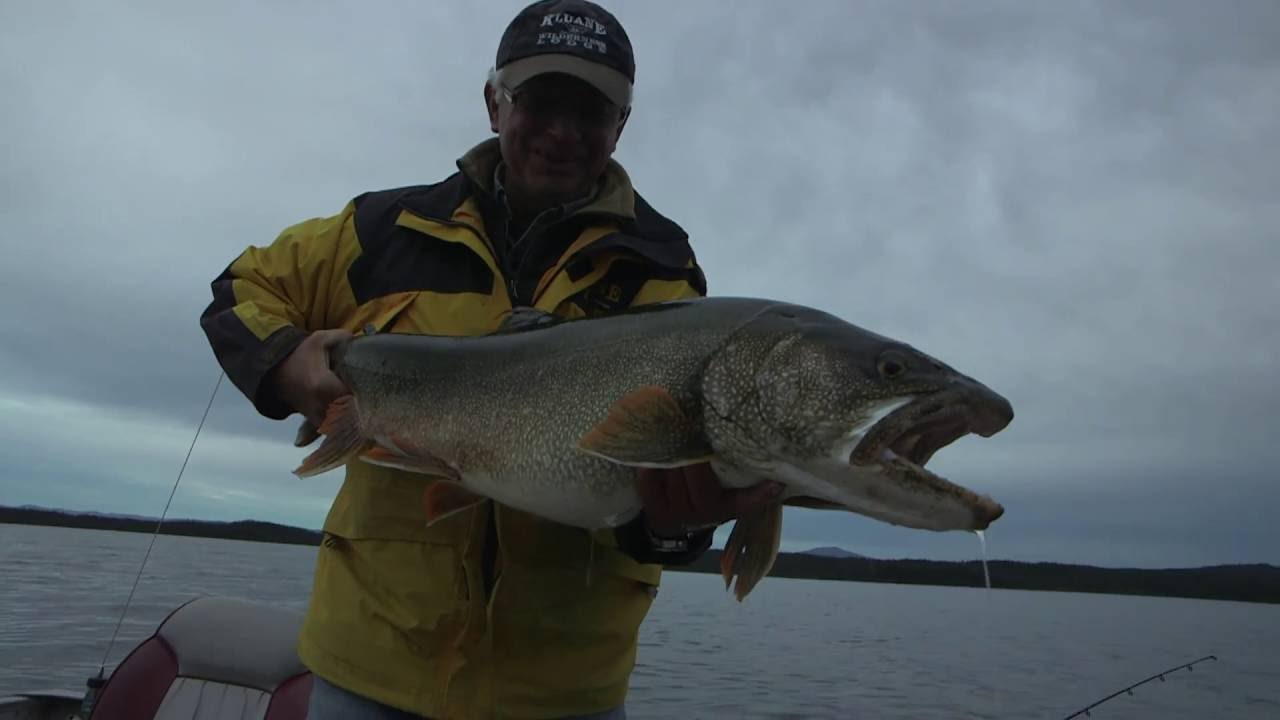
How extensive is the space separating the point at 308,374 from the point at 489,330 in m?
0.71

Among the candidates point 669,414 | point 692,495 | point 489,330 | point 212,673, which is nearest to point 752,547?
point 692,495

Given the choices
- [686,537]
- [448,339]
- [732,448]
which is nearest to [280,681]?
[448,339]

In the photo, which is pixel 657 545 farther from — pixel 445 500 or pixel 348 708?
pixel 348 708

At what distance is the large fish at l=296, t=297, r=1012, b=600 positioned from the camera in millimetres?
2742

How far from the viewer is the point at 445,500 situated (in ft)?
10.2

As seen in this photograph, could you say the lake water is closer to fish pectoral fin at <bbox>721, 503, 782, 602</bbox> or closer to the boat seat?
the boat seat

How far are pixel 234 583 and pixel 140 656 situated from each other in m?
33.7

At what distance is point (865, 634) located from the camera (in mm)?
36875

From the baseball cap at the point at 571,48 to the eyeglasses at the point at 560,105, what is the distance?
53mm

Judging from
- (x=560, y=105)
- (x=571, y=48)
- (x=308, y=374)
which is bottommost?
(x=308, y=374)

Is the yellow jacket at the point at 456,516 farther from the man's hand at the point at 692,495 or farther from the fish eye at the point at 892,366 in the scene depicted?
the fish eye at the point at 892,366

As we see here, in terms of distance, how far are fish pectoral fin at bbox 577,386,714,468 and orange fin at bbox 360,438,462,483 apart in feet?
2.00

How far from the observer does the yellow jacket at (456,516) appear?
10.0 ft

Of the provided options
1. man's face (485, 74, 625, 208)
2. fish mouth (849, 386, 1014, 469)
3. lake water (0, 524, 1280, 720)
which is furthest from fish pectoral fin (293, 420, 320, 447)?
lake water (0, 524, 1280, 720)
